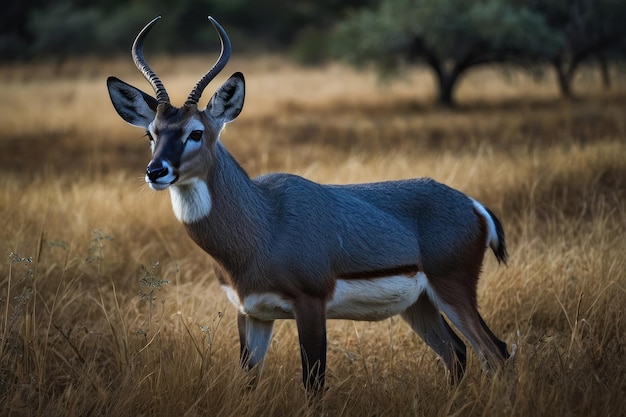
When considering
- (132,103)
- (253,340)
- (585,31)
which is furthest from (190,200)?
(585,31)

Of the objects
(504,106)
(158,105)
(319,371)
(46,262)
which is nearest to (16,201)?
(46,262)

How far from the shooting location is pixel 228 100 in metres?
4.59

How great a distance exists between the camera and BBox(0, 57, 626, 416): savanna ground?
4.14 meters

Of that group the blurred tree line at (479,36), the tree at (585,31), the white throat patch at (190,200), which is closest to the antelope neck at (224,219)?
the white throat patch at (190,200)

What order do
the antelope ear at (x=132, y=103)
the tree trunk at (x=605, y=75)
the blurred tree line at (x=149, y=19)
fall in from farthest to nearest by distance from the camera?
the blurred tree line at (x=149, y=19)
the tree trunk at (x=605, y=75)
the antelope ear at (x=132, y=103)

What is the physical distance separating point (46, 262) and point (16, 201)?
2.05 metres

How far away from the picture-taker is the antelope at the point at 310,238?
14.0 ft

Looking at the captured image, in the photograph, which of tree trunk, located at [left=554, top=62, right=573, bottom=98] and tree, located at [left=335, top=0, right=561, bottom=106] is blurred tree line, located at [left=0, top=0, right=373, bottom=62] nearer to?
tree, located at [left=335, top=0, right=561, bottom=106]

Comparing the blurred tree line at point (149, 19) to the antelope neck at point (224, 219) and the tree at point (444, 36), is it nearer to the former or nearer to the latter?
the tree at point (444, 36)

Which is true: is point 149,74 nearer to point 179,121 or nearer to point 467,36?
point 179,121

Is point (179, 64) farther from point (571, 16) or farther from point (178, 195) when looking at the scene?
point (178, 195)

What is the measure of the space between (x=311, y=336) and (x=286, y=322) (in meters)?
1.51

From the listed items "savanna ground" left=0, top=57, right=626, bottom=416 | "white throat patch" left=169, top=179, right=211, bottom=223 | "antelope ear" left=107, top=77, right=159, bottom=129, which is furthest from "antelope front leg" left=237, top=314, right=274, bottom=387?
"antelope ear" left=107, top=77, right=159, bottom=129

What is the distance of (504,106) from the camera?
19.3 metres
